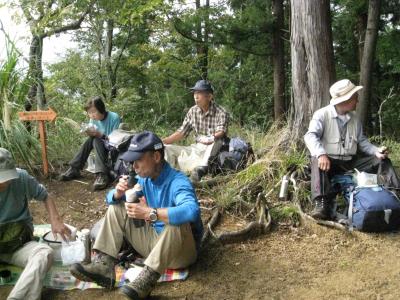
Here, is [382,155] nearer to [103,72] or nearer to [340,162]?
[340,162]

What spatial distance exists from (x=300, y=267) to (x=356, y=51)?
1092 centimetres

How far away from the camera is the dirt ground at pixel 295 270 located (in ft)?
10.2

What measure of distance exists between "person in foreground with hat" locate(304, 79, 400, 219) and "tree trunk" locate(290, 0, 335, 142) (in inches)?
34.8

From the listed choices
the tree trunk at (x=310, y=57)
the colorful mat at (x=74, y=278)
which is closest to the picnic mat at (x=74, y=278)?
the colorful mat at (x=74, y=278)

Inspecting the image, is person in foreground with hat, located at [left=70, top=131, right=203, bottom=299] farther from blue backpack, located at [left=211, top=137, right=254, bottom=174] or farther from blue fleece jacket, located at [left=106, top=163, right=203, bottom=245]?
blue backpack, located at [left=211, top=137, right=254, bottom=174]

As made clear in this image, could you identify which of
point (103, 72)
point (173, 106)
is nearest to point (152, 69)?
point (173, 106)

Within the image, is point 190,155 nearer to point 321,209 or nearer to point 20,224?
point 321,209

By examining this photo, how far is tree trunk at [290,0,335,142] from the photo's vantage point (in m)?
→ 5.32

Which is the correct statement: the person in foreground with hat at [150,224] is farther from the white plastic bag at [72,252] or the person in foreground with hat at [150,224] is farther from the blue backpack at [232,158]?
the blue backpack at [232,158]

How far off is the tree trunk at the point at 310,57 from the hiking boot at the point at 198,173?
118 centimetres

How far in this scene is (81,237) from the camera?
3473mm

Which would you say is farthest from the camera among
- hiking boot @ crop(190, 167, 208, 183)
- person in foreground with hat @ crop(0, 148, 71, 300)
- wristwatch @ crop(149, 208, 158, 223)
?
hiking boot @ crop(190, 167, 208, 183)

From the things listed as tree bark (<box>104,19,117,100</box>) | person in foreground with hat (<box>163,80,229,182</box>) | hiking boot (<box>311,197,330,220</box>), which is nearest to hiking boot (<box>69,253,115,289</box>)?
hiking boot (<box>311,197,330,220</box>)

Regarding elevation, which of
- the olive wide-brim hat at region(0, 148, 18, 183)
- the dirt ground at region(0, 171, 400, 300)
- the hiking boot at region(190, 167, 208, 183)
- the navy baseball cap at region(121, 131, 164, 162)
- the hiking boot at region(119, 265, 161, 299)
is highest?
the navy baseball cap at region(121, 131, 164, 162)
